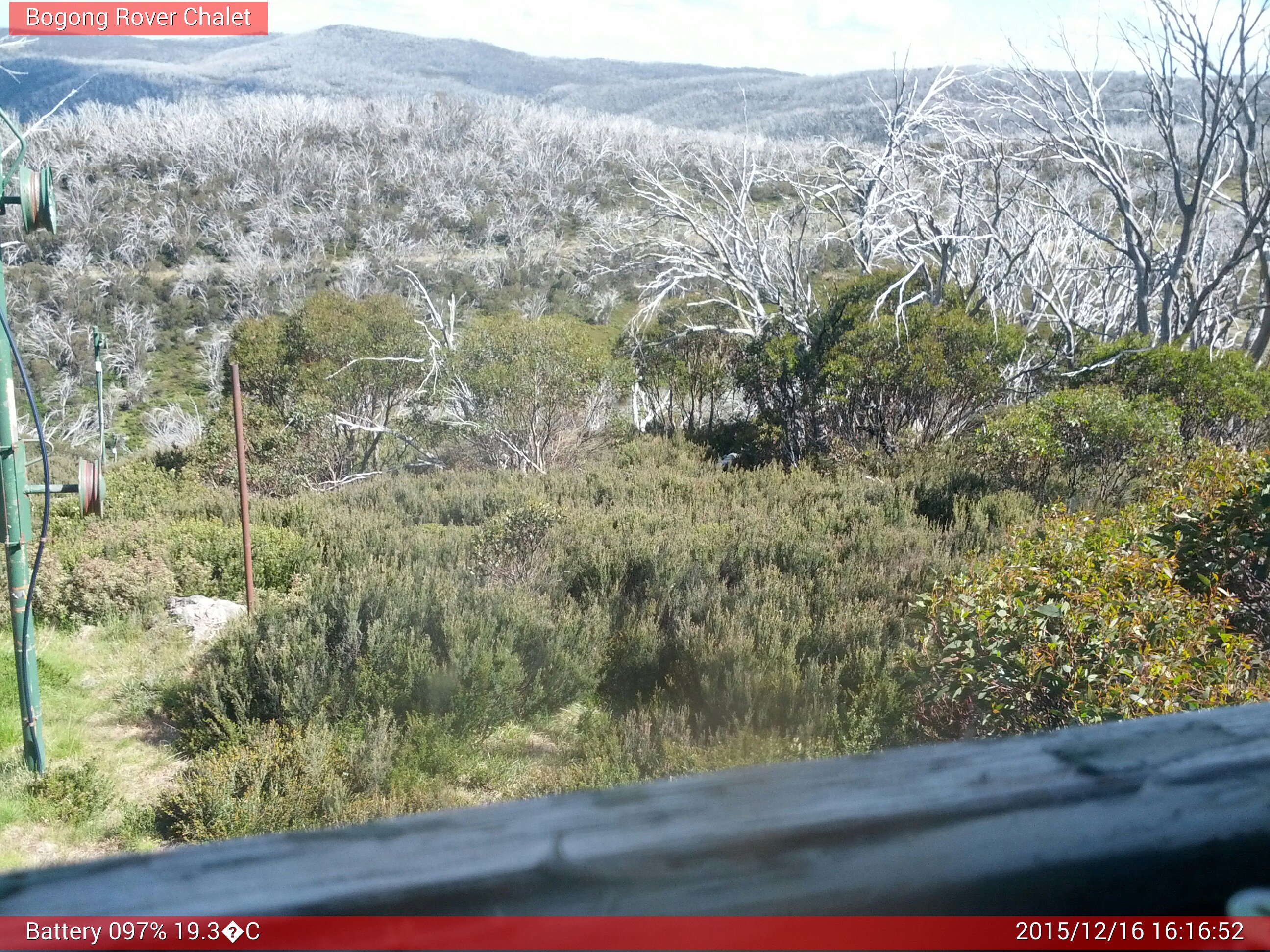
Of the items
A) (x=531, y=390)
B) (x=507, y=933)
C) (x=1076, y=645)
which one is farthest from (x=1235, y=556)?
(x=531, y=390)

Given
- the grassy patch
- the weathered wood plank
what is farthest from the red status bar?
the grassy patch

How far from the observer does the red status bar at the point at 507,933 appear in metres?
0.54

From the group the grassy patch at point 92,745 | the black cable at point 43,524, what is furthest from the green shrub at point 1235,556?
the black cable at point 43,524

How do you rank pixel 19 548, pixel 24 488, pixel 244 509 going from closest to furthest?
1. pixel 24 488
2. pixel 19 548
3. pixel 244 509

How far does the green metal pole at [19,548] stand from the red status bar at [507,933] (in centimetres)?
443

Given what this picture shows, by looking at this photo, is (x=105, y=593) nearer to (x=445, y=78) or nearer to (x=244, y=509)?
(x=244, y=509)

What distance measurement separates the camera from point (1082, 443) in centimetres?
865

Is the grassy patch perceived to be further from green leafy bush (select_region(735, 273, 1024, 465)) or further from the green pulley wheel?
green leafy bush (select_region(735, 273, 1024, 465))

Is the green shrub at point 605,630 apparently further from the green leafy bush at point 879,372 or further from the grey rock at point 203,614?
the green leafy bush at point 879,372

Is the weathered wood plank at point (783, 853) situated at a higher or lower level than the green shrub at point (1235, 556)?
higher

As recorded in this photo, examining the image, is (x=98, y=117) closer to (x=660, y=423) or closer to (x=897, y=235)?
(x=660, y=423)

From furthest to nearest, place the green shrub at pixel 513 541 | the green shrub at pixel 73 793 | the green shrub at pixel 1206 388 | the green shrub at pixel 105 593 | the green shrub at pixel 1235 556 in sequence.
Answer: the green shrub at pixel 1206 388, the green shrub at pixel 513 541, the green shrub at pixel 105 593, the green shrub at pixel 1235 556, the green shrub at pixel 73 793

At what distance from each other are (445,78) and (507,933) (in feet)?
259

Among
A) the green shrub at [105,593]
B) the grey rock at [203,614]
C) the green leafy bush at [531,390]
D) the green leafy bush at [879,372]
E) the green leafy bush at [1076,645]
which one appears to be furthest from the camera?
the green leafy bush at [531,390]
